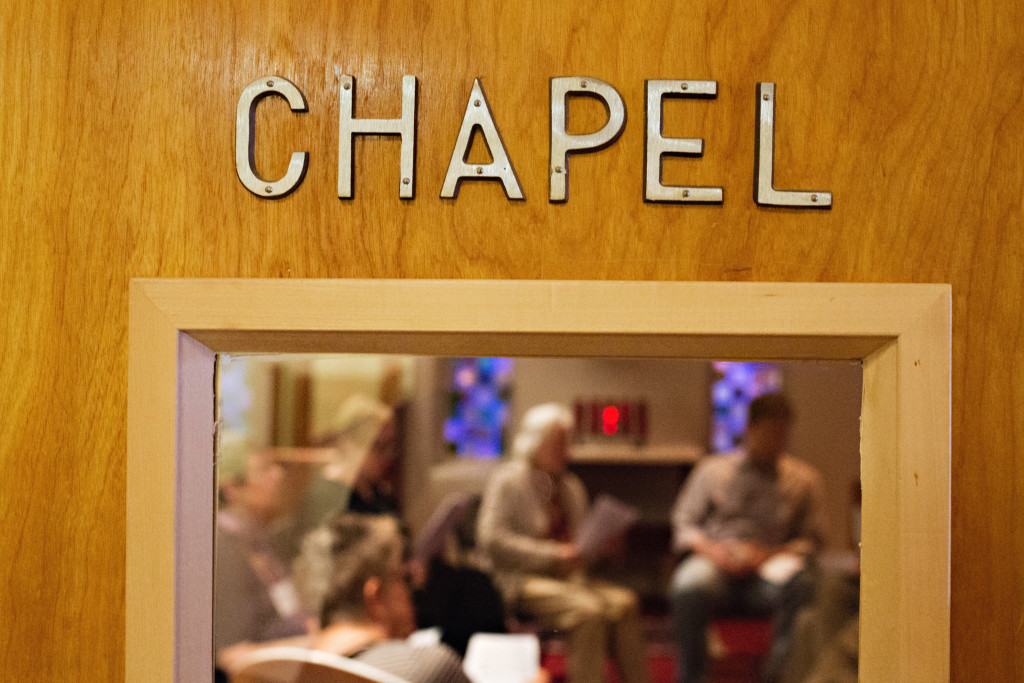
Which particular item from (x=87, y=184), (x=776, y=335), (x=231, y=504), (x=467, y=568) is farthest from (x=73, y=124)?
(x=467, y=568)

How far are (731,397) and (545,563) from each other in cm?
Answer: 400

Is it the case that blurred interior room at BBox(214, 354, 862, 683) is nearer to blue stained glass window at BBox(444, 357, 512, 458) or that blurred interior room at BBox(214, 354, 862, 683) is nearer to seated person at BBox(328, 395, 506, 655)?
blue stained glass window at BBox(444, 357, 512, 458)

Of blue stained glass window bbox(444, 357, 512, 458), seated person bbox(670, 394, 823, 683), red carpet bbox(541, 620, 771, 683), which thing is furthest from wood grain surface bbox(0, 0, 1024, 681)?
blue stained glass window bbox(444, 357, 512, 458)

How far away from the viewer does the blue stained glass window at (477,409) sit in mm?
7676

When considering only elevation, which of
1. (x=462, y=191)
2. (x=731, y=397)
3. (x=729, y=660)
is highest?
(x=462, y=191)

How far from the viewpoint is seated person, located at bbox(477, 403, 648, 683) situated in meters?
4.10

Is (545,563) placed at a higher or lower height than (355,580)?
lower

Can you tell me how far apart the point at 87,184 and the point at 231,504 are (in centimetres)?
203

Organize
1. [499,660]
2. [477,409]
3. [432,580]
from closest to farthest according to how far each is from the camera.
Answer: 1. [499,660]
2. [432,580]
3. [477,409]

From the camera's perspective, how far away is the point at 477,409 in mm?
7777

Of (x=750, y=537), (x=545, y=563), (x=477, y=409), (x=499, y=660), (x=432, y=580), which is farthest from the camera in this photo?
(x=477, y=409)

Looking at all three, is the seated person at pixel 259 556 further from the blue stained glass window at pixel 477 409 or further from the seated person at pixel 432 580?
the blue stained glass window at pixel 477 409

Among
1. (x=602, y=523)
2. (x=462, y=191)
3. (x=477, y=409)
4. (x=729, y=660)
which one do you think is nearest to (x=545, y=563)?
(x=729, y=660)

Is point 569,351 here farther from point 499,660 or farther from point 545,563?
point 545,563
